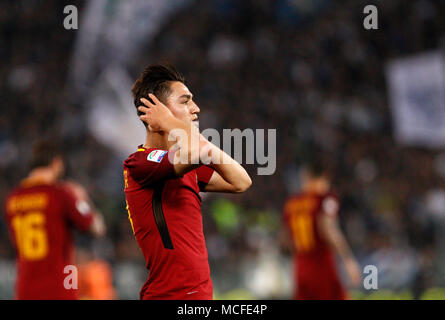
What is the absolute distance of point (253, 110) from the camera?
615 inches

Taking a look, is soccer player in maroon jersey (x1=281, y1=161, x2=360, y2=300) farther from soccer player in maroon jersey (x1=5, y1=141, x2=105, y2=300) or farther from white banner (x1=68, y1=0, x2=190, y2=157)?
white banner (x1=68, y1=0, x2=190, y2=157)

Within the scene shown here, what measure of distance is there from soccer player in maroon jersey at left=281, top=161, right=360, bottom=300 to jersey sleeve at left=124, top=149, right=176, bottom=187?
4.11 metres

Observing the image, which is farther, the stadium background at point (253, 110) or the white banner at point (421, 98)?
the white banner at point (421, 98)

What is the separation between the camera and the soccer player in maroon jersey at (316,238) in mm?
6656

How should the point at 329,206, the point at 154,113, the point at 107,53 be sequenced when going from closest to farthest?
the point at 154,113 → the point at 329,206 → the point at 107,53

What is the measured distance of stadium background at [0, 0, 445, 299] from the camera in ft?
33.1

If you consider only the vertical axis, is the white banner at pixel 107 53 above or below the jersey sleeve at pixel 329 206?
above

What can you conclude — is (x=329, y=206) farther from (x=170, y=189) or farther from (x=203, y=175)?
(x=170, y=189)

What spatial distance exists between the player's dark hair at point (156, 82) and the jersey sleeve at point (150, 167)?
20 cm

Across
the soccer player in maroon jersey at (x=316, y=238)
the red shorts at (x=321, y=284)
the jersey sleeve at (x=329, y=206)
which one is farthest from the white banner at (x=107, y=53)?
the red shorts at (x=321, y=284)

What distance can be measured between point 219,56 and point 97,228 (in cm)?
1233

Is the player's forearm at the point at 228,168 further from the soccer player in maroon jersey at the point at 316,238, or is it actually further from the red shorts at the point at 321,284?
the red shorts at the point at 321,284

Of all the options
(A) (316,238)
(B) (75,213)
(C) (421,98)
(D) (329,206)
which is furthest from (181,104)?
(C) (421,98)

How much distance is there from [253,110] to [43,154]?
1095cm
